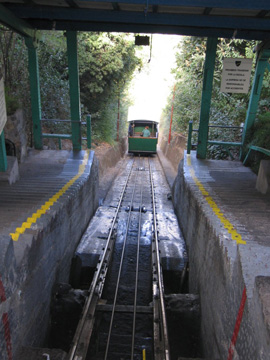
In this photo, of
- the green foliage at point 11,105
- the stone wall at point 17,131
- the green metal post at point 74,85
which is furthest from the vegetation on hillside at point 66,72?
the green metal post at point 74,85

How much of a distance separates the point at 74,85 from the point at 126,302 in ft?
20.3

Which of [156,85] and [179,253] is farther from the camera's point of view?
[156,85]

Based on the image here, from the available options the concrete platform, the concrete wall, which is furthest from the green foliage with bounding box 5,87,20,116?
the concrete platform

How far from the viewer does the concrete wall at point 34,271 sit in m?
2.53

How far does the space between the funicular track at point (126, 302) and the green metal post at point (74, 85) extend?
2968mm

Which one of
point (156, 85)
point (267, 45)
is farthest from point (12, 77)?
point (156, 85)

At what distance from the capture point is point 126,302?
4715mm

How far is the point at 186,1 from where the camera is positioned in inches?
184

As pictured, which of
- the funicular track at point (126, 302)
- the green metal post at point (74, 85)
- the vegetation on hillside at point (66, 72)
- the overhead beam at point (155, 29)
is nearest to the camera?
the funicular track at point (126, 302)

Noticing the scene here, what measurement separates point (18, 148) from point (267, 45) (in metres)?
7.09

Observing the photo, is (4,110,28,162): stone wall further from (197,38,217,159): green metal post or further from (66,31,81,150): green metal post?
(197,38,217,159): green metal post

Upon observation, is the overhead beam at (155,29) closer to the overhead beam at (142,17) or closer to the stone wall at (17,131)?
the overhead beam at (142,17)

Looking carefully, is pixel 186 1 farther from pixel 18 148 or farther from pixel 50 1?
pixel 18 148

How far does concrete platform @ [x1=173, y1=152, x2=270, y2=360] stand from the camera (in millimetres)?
2053
